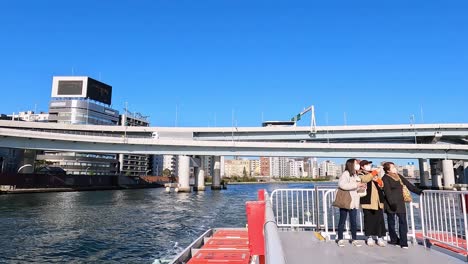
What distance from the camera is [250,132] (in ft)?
219

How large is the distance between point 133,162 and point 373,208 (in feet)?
390

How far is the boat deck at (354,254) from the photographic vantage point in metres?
5.74

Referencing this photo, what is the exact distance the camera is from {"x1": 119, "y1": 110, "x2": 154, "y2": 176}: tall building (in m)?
114

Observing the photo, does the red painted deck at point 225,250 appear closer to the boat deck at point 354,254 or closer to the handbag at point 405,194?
the boat deck at point 354,254

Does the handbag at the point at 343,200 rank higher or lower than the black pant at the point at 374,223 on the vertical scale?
higher

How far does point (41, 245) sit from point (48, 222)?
750 centimetres

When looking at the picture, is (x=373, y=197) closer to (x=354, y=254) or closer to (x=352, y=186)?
(x=352, y=186)

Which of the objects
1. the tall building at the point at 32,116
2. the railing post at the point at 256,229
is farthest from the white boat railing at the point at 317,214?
the tall building at the point at 32,116

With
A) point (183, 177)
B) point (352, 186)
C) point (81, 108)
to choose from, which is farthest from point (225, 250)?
point (81, 108)

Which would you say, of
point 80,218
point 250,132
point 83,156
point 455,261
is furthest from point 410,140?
point 83,156

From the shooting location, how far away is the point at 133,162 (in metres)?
A: 119

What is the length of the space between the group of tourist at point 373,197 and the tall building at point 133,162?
108m

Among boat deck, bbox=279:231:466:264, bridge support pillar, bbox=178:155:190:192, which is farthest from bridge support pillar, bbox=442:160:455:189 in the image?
boat deck, bbox=279:231:466:264

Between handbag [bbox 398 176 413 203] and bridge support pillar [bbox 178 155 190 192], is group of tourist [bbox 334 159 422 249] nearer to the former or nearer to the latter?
handbag [bbox 398 176 413 203]
